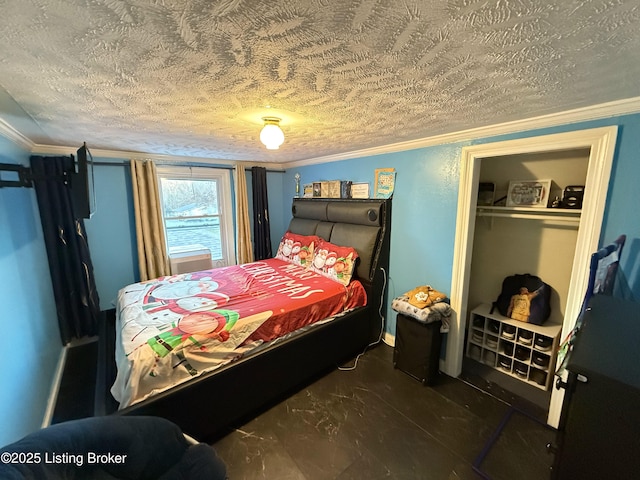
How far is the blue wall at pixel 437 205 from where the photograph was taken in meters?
1.43

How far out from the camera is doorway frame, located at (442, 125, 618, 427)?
150cm

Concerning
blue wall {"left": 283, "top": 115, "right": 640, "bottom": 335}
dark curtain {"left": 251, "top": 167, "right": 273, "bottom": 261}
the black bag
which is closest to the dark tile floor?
the black bag

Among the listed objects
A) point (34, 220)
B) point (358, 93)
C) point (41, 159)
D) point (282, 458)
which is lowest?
point (282, 458)

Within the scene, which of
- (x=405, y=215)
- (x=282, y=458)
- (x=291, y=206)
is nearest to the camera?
(x=282, y=458)

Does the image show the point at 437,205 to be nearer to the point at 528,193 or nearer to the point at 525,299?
the point at 528,193

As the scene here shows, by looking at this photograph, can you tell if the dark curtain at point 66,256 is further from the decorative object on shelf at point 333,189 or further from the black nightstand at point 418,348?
the black nightstand at point 418,348

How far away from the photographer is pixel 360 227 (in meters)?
2.89

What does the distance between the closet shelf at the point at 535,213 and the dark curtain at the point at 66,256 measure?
401 cm

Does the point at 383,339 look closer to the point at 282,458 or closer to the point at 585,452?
the point at 282,458

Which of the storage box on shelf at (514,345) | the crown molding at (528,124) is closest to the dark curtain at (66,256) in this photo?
the crown molding at (528,124)

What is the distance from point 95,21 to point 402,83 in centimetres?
112

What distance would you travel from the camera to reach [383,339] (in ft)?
9.59

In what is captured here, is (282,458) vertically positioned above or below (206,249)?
below

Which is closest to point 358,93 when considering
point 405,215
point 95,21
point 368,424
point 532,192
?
point 95,21
